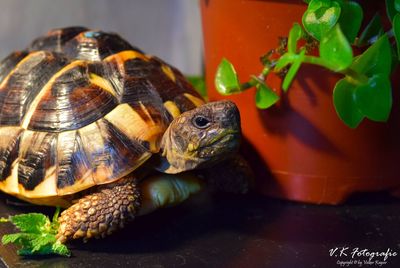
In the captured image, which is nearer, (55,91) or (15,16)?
(55,91)

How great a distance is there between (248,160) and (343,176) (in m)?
0.20

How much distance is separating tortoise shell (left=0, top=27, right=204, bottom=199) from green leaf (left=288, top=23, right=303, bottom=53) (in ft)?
0.81

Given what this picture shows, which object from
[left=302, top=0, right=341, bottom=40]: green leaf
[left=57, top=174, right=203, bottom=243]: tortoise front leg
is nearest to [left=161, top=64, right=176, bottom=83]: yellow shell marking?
[left=57, top=174, right=203, bottom=243]: tortoise front leg

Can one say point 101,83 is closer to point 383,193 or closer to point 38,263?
point 38,263

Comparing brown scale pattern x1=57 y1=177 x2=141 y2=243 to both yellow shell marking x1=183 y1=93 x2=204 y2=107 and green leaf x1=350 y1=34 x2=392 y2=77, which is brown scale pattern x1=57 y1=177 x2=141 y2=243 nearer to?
yellow shell marking x1=183 y1=93 x2=204 y2=107

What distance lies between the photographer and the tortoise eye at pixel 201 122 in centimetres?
88

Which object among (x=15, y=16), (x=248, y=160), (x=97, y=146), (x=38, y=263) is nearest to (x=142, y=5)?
(x=15, y=16)

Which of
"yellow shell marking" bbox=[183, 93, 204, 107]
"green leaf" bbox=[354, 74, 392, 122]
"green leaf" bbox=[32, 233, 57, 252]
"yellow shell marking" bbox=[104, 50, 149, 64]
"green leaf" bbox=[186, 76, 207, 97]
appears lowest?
"green leaf" bbox=[186, 76, 207, 97]

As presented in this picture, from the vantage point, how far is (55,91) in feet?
3.13

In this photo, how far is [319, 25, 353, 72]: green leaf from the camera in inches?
26.9

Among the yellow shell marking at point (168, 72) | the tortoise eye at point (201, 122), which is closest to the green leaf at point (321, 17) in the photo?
the tortoise eye at point (201, 122)

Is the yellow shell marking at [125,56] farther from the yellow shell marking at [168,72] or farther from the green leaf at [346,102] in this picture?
the green leaf at [346,102]

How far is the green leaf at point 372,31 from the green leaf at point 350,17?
0.21ft

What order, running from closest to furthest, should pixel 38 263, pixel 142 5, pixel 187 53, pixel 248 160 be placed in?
pixel 38 263
pixel 248 160
pixel 142 5
pixel 187 53
